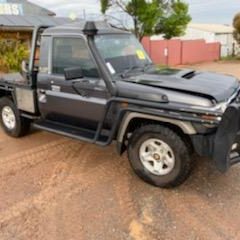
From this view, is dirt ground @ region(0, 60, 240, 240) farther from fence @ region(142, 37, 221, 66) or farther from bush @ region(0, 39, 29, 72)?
fence @ region(142, 37, 221, 66)

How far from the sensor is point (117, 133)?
182 inches

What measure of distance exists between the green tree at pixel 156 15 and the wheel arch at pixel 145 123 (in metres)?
21.9

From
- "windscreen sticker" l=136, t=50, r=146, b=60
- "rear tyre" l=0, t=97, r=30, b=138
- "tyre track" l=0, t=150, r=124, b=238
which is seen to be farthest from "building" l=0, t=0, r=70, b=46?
"tyre track" l=0, t=150, r=124, b=238

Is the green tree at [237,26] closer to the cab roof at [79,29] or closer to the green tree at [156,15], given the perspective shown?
the green tree at [156,15]

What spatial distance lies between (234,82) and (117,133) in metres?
1.85

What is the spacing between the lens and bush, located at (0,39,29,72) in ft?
53.7

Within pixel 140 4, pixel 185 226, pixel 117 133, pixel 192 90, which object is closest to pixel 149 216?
pixel 185 226

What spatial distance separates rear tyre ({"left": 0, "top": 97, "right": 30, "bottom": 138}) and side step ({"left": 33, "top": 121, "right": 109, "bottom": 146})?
70 cm

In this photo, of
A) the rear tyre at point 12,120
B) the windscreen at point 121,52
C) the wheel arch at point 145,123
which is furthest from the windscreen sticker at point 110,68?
the rear tyre at point 12,120

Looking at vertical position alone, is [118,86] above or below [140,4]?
below

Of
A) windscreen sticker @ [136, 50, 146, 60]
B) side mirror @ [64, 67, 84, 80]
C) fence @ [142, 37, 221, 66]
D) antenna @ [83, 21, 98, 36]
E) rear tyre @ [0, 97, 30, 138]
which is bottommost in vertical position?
fence @ [142, 37, 221, 66]

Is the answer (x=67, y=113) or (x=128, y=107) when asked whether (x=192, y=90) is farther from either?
(x=67, y=113)

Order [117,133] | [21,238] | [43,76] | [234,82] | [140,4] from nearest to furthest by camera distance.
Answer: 1. [21,238]
2. [117,133]
3. [234,82]
4. [43,76]
5. [140,4]

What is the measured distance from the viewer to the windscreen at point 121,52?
16.5 ft
